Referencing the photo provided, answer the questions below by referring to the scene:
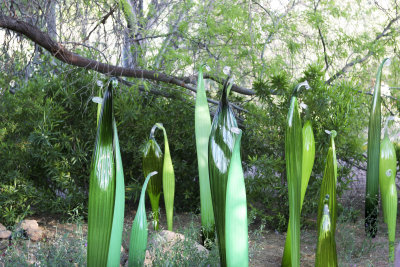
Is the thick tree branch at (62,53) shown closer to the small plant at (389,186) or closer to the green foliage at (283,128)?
the green foliage at (283,128)

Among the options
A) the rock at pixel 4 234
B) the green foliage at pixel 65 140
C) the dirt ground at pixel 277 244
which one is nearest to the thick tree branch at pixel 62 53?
the green foliage at pixel 65 140

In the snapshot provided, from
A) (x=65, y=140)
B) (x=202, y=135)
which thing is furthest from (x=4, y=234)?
(x=202, y=135)

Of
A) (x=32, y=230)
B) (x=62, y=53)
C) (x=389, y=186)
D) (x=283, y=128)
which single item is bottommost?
(x=32, y=230)

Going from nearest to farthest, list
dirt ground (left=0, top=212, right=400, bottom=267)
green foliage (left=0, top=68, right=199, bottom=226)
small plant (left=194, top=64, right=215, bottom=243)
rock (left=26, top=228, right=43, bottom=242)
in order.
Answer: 1. small plant (left=194, top=64, right=215, bottom=243)
2. dirt ground (left=0, top=212, right=400, bottom=267)
3. rock (left=26, top=228, right=43, bottom=242)
4. green foliage (left=0, top=68, right=199, bottom=226)

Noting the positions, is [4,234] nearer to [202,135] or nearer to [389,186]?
[202,135]

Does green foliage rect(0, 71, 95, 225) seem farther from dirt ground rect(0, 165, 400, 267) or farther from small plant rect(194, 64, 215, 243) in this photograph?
small plant rect(194, 64, 215, 243)

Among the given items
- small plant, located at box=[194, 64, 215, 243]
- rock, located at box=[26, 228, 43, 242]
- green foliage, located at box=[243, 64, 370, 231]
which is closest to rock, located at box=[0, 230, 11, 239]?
rock, located at box=[26, 228, 43, 242]

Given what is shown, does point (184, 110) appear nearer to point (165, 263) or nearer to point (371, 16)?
point (165, 263)

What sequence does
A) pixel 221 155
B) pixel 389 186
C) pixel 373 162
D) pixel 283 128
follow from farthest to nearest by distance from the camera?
pixel 283 128 → pixel 373 162 → pixel 389 186 → pixel 221 155

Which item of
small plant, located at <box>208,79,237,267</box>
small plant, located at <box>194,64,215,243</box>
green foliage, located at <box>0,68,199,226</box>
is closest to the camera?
small plant, located at <box>208,79,237,267</box>

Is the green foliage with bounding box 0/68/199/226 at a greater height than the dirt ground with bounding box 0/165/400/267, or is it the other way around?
the green foliage with bounding box 0/68/199/226

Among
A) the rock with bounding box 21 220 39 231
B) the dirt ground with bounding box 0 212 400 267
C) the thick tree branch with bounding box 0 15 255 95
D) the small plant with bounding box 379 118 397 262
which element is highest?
the thick tree branch with bounding box 0 15 255 95

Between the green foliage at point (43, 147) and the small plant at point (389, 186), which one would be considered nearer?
the small plant at point (389, 186)

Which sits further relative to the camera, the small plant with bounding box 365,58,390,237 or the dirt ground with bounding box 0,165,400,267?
the small plant with bounding box 365,58,390,237
